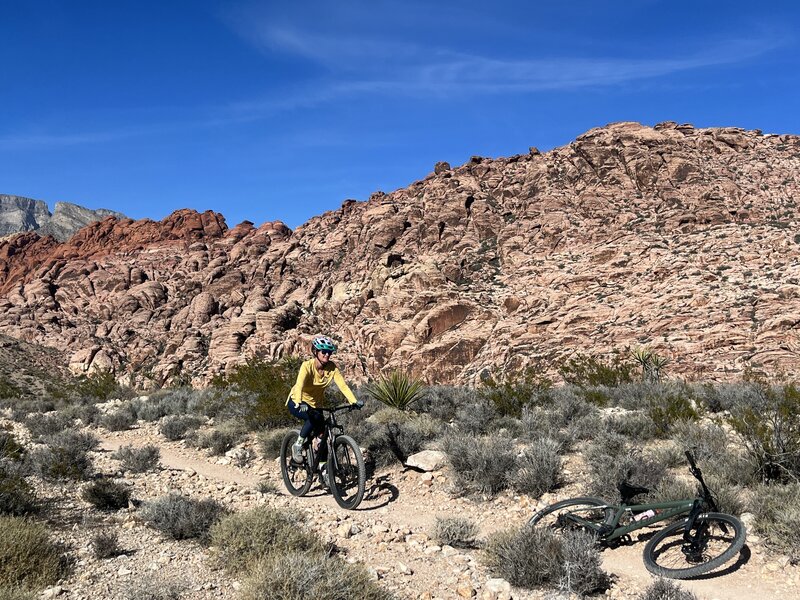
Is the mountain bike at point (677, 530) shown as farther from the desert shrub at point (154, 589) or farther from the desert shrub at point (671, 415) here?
the desert shrub at point (671, 415)

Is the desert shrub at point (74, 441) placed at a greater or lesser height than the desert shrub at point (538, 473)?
greater

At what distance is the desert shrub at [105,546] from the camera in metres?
4.91

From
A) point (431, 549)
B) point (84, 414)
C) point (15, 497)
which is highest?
point (15, 497)

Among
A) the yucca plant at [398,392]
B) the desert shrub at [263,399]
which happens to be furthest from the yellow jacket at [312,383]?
the yucca plant at [398,392]

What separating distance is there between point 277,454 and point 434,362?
29.6m

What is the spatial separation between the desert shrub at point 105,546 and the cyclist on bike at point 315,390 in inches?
98.4

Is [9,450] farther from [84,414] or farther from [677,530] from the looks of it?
[677,530]

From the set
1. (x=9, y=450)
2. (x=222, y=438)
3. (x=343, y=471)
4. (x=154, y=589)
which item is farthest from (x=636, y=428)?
(x=9, y=450)

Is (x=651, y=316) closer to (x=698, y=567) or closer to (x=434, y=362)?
(x=434, y=362)

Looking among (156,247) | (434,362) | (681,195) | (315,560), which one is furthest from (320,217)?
(315,560)

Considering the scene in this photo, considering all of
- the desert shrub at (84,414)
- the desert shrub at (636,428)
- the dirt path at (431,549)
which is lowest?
the dirt path at (431,549)

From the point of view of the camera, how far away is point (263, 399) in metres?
12.1

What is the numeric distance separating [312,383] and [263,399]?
548 centimetres

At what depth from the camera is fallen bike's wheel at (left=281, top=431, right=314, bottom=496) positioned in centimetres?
746
